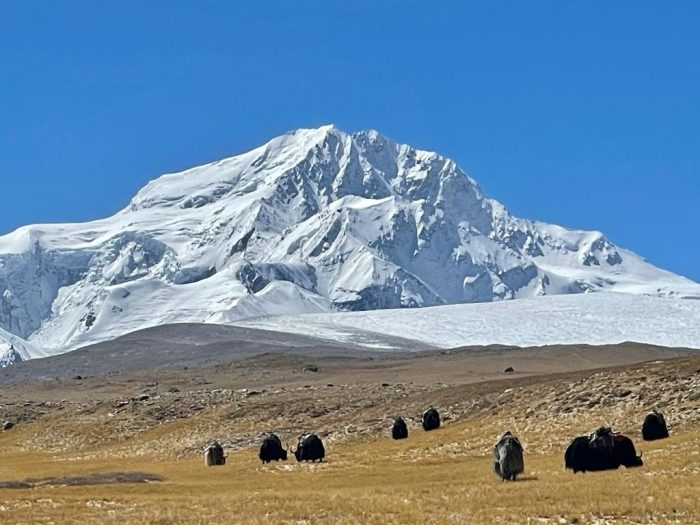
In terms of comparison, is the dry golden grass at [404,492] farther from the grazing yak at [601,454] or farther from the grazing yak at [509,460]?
the grazing yak at [601,454]

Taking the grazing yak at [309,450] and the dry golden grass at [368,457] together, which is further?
the grazing yak at [309,450]

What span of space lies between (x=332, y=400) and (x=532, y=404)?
23.2 m

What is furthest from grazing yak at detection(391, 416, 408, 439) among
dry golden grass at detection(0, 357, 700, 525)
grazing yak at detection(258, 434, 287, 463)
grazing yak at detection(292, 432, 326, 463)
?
grazing yak at detection(292, 432, 326, 463)

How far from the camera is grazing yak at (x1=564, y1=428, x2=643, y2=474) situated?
4391 cm

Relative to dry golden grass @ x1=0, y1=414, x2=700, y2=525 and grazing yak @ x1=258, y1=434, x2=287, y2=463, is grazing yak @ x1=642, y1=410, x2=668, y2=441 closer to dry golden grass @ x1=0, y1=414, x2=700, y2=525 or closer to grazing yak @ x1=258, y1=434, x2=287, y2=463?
dry golden grass @ x1=0, y1=414, x2=700, y2=525

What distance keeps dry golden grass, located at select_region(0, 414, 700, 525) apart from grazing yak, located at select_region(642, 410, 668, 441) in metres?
0.79

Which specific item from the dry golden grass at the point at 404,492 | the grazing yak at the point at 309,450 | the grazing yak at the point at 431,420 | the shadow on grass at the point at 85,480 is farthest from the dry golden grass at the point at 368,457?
the shadow on grass at the point at 85,480

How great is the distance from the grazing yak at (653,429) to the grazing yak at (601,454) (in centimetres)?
915

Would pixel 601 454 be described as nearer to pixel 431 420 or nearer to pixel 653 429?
pixel 653 429

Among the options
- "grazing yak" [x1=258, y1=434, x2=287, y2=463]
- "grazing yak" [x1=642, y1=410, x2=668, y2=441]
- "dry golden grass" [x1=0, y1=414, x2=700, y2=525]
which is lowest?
"dry golden grass" [x1=0, y1=414, x2=700, y2=525]

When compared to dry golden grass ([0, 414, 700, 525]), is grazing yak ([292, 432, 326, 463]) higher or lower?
higher

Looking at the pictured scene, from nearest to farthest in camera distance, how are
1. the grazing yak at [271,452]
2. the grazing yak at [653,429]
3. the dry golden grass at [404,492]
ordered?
the dry golden grass at [404,492], the grazing yak at [653,429], the grazing yak at [271,452]

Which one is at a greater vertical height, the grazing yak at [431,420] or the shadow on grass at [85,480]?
the grazing yak at [431,420]

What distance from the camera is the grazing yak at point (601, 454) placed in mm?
43906
